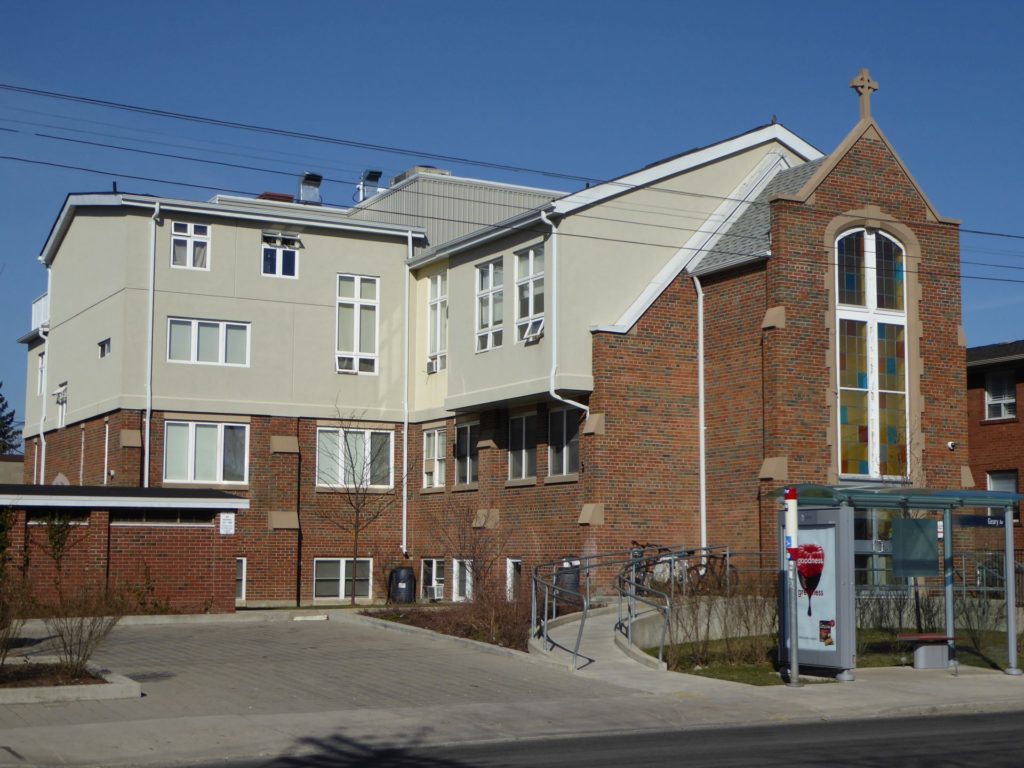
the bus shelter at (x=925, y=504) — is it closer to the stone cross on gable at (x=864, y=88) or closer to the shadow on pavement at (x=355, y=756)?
the shadow on pavement at (x=355, y=756)

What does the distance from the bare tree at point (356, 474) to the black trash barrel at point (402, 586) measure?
2.20 metres

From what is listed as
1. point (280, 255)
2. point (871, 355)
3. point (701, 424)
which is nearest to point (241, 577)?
point (280, 255)

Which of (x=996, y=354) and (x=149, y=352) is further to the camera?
(x=996, y=354)

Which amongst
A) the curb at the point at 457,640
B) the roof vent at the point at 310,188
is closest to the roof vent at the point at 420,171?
the roof vent at the point at 310,188

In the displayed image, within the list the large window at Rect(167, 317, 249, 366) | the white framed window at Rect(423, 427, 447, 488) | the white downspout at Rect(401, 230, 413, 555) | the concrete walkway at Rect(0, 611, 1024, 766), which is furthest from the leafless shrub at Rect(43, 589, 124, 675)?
the white downspout at Rect(401, 230, 413, 555)

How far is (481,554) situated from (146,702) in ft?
43.8

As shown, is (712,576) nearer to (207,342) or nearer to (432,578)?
(432,578)

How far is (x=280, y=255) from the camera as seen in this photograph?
35312mm

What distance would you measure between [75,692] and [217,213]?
20068mm

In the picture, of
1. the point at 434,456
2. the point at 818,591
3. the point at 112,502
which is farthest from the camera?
the point at 434,456

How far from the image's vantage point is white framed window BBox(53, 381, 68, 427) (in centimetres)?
3775

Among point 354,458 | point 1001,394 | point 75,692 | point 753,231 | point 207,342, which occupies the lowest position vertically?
point 75,692

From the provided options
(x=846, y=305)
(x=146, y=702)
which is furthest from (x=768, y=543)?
(x=146, y=702)

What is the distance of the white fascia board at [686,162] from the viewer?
29.1 meters
